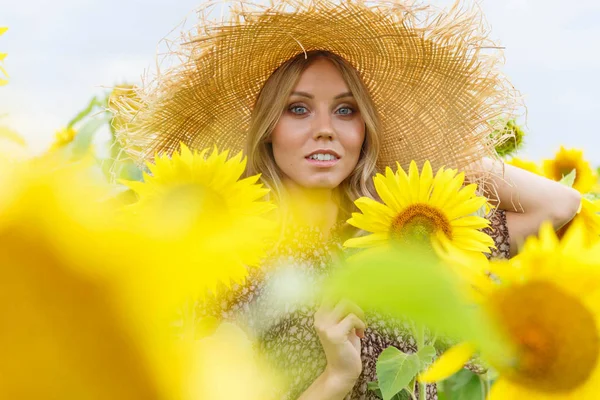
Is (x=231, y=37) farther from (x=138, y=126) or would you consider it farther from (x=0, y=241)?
(x=0, y=241)

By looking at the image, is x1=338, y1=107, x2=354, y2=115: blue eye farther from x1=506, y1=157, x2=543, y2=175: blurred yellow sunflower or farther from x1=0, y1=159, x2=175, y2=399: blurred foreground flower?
x1=0, y1=159, x2=175, y2=399: blurred foreground flower

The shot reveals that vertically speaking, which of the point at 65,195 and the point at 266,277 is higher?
the point at 65,195

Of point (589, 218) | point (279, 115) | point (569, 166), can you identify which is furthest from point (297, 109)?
point (569, 166)

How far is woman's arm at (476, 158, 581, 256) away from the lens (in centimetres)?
134

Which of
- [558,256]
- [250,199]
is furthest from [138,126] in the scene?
[558,256]

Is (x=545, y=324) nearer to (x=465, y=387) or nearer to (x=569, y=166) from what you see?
(x=465, y=387)

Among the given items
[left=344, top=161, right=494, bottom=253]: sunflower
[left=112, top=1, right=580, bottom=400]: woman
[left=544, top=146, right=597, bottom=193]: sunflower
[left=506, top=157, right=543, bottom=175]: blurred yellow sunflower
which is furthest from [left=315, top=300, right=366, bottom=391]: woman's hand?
[left=544, top=146, right=597, bottom=193]: sunflower

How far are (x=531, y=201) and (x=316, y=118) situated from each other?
0.52 metres

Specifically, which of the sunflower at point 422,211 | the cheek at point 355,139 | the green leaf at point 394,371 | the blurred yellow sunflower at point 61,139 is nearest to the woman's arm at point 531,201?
the cheek at point 355,139

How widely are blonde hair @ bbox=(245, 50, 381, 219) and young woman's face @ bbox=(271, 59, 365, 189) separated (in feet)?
0.04

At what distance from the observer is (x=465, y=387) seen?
40.0 inches

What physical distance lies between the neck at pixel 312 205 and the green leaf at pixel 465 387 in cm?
37

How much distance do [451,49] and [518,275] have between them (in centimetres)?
100

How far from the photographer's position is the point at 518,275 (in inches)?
7.1
